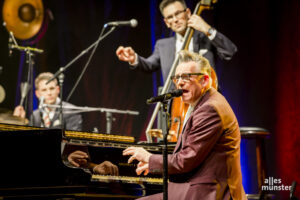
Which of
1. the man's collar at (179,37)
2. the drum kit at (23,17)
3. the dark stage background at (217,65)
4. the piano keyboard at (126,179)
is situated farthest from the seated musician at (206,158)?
the drum kit at (23,17)

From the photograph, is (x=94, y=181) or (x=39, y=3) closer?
(x=94, y=181)

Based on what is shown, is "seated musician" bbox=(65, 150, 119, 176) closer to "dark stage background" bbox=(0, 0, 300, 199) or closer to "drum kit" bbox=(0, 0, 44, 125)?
"dark stage background" bbox=(0, 0, 300, 199)

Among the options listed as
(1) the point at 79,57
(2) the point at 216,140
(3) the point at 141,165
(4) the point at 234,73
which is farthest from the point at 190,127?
(1) the point at 79,57

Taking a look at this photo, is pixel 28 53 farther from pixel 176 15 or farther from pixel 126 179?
pixel 126 179

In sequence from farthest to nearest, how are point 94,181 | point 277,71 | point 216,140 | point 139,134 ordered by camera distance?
point 139,134 → point 277,71 → point 94,181 → point 216,140

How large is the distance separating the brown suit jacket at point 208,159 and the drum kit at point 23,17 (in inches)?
168

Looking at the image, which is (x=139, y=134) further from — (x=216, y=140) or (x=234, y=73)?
(x=216, y=140)

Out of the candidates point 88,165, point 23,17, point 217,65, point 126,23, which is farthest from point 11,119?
point 217,65

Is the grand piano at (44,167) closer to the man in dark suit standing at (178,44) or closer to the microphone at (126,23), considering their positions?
the man in dark suit standing at (178,44)

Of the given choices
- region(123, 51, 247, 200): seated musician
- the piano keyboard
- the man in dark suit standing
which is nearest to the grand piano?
the piano keyboard

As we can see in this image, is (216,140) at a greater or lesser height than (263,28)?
lesser

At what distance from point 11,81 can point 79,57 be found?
1.11 metres

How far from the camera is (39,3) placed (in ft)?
20.4

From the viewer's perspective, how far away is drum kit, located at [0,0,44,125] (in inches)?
237
